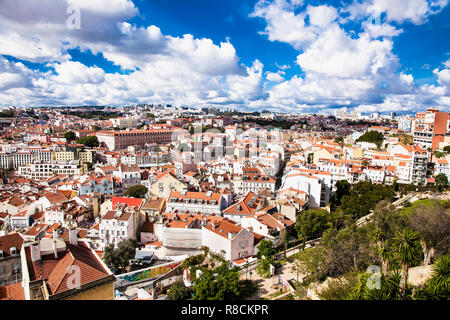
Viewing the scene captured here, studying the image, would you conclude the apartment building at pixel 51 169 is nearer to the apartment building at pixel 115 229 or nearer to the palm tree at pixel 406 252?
the apartment building at pixel 115 229

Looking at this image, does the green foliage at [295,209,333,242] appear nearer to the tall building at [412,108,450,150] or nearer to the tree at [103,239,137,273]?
the tree at [103,239,137,273]

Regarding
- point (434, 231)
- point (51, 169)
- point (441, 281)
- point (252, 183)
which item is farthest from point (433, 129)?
point (51, 169)

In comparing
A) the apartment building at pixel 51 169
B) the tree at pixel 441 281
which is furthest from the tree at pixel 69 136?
the tree at pixel 441 281

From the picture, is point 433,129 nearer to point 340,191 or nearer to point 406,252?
point 340,191

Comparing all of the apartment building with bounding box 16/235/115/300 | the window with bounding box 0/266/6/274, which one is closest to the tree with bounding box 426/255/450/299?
the apartment building with bounding box 16/235/115/300

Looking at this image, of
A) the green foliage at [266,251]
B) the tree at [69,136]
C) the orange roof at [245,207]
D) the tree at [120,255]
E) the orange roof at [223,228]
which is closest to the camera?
the green foliage at [266,251]
